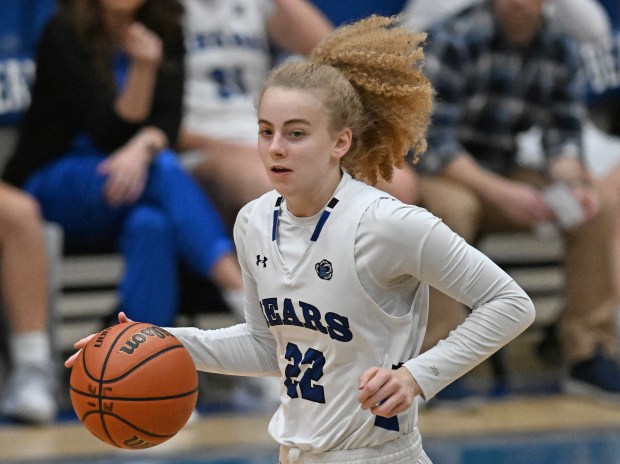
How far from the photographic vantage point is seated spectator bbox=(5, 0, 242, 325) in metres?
5.48

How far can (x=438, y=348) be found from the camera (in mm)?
2693

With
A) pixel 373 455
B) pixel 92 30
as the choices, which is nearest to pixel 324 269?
pixel 373 455

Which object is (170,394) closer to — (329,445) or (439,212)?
(329,445)

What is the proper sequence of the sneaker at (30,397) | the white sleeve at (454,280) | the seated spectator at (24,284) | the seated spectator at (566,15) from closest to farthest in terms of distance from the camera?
1. the white sleeve at (454,280)
2. the sneaker at (30,397)
3. the seated spectator at (24,284)
4. the seated spectator at (566,15)

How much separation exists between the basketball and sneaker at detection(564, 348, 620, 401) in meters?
3.63

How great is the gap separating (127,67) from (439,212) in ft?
5.82

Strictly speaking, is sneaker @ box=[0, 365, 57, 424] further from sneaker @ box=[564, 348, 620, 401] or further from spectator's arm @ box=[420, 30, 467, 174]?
sneaker @ box=[564, 348, 620, 401]

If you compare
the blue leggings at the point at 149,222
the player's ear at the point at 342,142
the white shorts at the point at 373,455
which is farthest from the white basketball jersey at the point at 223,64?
the white shorts at the point at 373,455

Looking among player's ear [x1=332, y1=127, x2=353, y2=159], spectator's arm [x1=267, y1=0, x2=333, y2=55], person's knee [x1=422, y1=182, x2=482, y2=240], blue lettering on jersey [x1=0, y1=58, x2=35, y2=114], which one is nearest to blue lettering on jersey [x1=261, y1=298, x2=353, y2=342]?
player's ear [x1=332, y1=127, x2=353, y2=159]

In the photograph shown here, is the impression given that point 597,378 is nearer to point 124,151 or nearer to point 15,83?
A: point 124,151

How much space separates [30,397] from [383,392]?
3.13m

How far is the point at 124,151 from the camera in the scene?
5.54m

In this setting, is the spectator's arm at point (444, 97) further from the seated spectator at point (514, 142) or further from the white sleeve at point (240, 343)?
the white sleeve at point (240, 343)

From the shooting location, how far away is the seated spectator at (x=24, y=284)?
17.6 feet
